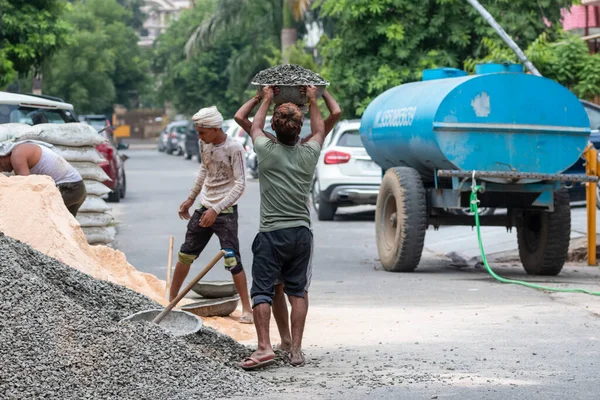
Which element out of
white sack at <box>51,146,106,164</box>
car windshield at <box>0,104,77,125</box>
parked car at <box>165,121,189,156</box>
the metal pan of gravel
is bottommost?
parked car at <box>165,121,189,156</box>

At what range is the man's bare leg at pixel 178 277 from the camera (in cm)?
981

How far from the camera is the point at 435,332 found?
911 cm

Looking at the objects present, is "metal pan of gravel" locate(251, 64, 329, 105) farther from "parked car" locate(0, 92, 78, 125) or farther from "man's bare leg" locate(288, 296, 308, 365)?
"parked car" locate(0, 92, 78, 125)

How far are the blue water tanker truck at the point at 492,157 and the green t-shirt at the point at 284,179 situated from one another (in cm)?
479

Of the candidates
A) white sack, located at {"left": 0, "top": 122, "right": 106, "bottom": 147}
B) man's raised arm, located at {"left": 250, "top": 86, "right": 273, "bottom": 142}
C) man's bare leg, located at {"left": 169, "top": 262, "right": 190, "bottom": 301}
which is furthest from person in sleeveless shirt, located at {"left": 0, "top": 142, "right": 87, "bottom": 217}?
man's raised arm, located at {"left": 250, "top": 86, "right": 273, "bottom": 142}

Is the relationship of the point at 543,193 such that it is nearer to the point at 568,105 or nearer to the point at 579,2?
the point at 568,105

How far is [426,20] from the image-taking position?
27875 millimetres

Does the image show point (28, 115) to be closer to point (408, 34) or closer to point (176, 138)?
point (408, 34)

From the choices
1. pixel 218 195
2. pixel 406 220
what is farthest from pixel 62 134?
pixel 218 195

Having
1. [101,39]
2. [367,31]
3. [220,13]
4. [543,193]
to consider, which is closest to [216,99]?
[101,39]

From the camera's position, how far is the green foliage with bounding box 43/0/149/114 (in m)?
66.1

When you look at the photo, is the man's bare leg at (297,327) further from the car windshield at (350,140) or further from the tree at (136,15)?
the tree at (136,15)

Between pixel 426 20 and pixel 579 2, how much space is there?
11.6ft

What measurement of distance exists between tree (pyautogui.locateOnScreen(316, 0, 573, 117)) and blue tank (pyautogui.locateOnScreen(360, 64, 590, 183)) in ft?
47.9
